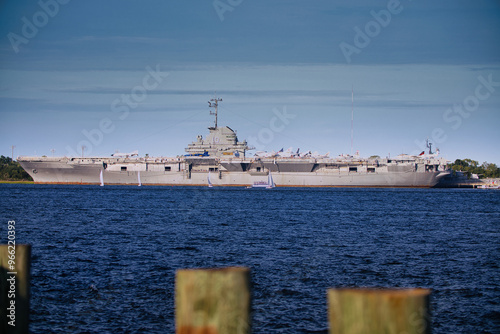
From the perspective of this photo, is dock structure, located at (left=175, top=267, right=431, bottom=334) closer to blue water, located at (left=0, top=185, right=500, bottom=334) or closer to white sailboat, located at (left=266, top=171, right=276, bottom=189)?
blue water, located at (left=0, top=185, right=500, bottom=334)

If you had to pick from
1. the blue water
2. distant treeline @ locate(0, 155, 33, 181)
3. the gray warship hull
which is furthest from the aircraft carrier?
the blue water

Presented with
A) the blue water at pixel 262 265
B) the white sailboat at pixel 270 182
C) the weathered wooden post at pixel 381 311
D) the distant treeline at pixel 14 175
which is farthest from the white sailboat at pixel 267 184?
the weathered wooden post at pixel 381 311

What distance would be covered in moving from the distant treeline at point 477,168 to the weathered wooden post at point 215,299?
171727mm

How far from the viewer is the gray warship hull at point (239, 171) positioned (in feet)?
308

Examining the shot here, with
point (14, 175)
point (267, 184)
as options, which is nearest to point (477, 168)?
point (267, 184)

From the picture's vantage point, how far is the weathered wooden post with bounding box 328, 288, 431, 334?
301 centimetres

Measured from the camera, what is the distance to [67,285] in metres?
14.5

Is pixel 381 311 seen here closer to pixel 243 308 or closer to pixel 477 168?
pixel 243 308

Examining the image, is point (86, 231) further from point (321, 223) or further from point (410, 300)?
point (410, 300)

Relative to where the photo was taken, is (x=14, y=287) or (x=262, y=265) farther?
(x=262, y=265)

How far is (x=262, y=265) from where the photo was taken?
17.9 metres

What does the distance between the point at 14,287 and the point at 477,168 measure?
616ft

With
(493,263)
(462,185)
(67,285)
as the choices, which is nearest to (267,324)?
(67,285)

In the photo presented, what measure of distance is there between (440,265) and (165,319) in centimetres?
1040
